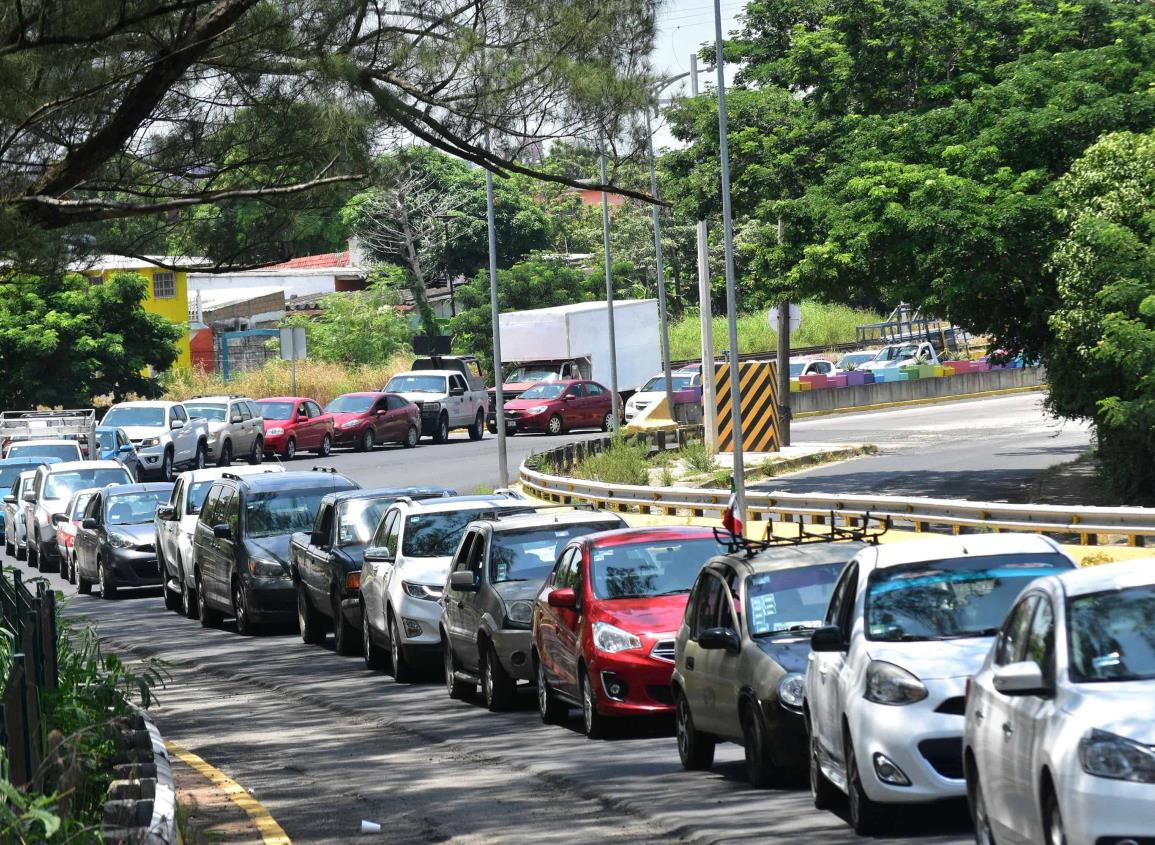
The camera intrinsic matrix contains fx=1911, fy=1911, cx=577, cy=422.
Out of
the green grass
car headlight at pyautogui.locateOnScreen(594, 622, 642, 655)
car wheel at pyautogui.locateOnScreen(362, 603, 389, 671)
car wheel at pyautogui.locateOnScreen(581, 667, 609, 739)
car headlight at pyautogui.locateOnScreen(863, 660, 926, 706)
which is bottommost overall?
car wheel at pyautogui.locateOnScreen(362, 603, 389, 671)

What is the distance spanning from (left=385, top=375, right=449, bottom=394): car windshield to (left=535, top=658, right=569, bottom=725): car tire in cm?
3807

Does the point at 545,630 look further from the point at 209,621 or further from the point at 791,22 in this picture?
the point at 791,22

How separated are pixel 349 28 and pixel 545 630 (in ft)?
19.7

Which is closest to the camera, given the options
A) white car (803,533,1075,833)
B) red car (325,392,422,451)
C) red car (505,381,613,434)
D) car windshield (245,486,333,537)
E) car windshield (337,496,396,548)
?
white car (803,533,1075,833)

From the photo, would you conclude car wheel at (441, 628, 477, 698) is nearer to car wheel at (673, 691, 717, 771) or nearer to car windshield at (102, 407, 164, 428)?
car wheel at (673, 691, 717, 771)

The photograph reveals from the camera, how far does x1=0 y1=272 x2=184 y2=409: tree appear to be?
2103 inches

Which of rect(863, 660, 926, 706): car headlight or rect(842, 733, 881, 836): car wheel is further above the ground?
rect(863, 660, 926, 706): car headlight

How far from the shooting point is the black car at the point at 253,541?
914 inches

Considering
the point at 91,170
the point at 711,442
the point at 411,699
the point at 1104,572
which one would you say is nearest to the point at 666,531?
the point at 411,699

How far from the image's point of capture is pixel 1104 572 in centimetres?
809

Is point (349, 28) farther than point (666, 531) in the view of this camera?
Yes

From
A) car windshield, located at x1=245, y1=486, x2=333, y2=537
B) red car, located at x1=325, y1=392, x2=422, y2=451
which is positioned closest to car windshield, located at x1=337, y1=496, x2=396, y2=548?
car windshield, located at x1=245, y1=486, x2=333, y2=537

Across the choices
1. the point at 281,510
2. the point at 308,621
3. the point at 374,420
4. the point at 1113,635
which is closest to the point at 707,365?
the point at 374,420

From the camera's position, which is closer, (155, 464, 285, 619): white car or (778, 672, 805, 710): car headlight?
(778, 672, 805, 710): car headlight
